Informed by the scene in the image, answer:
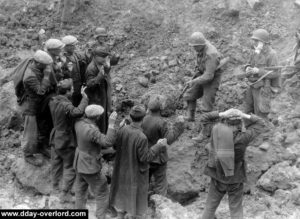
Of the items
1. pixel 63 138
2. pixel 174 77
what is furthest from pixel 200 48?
pixel 63 138

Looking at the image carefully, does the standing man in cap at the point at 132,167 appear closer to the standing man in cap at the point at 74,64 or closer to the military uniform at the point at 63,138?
the military uniform at the point at 63,138

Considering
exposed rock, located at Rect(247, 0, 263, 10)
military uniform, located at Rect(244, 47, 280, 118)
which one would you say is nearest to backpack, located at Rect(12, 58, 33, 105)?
military uniform, located at Rect(244, 47, 280, 118)

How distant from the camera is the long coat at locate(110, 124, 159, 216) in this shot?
21.2 ft

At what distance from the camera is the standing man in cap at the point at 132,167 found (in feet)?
21.2

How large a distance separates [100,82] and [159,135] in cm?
146

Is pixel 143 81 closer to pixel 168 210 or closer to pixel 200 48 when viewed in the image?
pixel 200 48

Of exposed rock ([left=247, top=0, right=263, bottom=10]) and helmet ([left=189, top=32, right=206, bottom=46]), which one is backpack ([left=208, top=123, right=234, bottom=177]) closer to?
helmet ([left=189, top=32, right=206, bottom=46])

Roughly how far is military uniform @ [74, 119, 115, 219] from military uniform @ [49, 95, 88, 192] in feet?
1.11

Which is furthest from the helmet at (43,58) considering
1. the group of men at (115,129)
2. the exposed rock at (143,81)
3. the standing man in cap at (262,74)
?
the standing man in cap at (262,74)

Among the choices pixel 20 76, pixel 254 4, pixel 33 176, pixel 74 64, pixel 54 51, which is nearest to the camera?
pixel 20 76

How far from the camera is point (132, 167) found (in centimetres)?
663

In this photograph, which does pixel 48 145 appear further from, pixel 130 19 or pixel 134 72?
pixel 130 19

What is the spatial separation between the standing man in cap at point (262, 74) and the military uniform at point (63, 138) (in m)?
3.05

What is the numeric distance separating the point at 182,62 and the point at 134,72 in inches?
44.9
